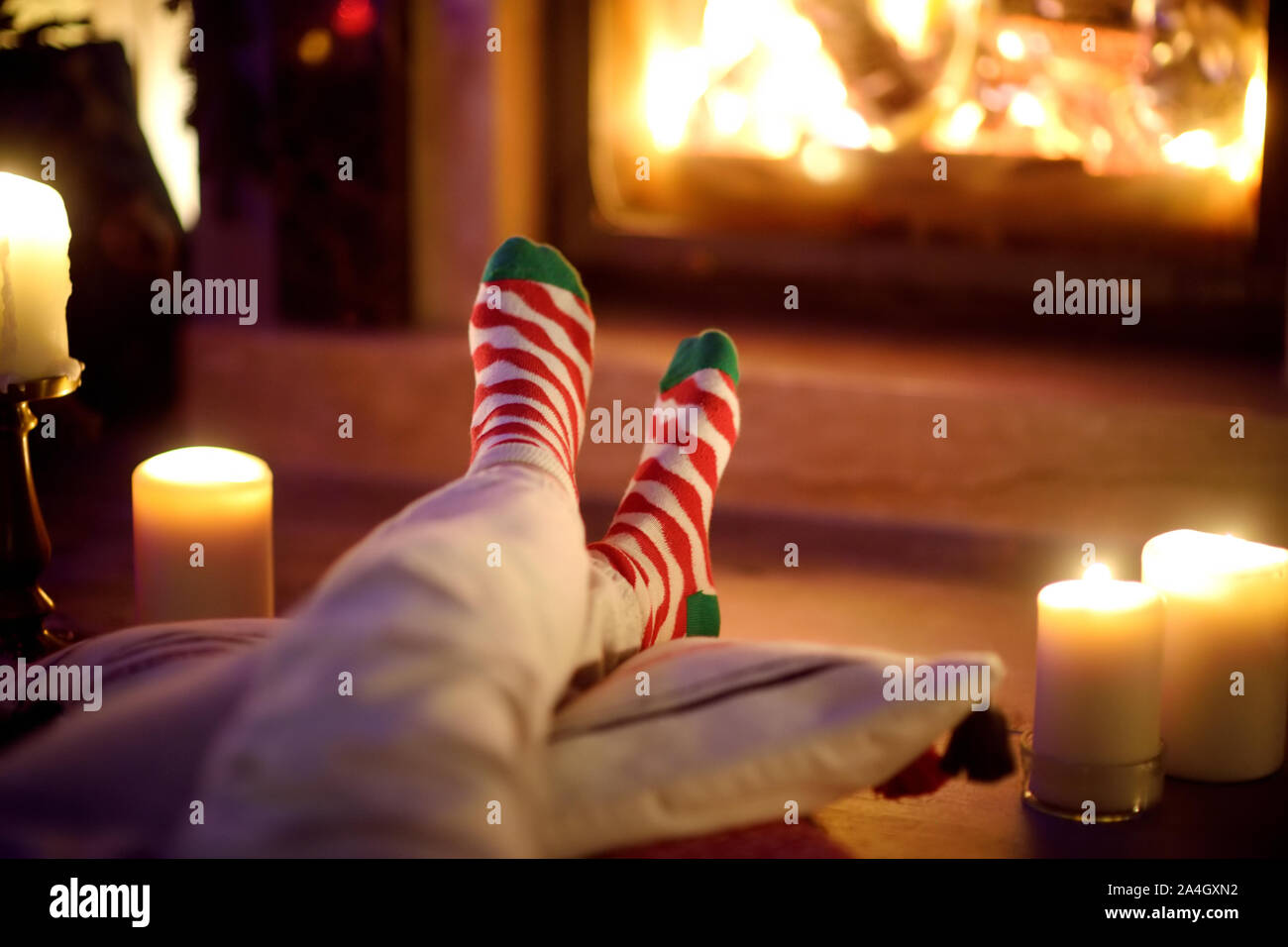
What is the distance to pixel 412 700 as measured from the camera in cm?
82

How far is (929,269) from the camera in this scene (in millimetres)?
2154

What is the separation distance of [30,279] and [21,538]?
0.76ft

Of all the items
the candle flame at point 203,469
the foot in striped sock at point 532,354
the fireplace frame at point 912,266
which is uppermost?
the fireplace frame at point 912,266

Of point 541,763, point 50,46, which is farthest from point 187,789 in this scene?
point 50,46

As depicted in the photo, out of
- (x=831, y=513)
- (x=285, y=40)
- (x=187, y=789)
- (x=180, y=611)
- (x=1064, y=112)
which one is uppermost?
(x=285, y=40)

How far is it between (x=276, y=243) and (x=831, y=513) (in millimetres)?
883

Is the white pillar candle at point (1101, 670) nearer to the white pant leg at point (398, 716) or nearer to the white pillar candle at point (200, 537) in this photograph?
the white pant leg at point (398, 716)

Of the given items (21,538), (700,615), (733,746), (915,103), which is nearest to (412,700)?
(733,746)

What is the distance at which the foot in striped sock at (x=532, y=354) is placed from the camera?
129cm

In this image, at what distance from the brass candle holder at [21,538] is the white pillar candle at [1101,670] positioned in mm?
826

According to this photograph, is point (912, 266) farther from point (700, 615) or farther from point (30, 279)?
point (30, 279)

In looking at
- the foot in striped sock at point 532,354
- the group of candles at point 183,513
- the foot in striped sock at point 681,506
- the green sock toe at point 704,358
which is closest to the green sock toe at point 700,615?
the foot in striped sock at point 681,506

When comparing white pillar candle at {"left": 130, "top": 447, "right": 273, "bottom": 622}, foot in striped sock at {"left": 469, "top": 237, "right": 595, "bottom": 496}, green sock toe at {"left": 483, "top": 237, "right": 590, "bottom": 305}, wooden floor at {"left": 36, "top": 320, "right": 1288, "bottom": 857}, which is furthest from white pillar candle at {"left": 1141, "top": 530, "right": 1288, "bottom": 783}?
white pillar candle at {"left": 130, "top": 447, "right": 273, "bottom": 622}

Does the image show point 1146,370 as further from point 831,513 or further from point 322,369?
point 322,369
